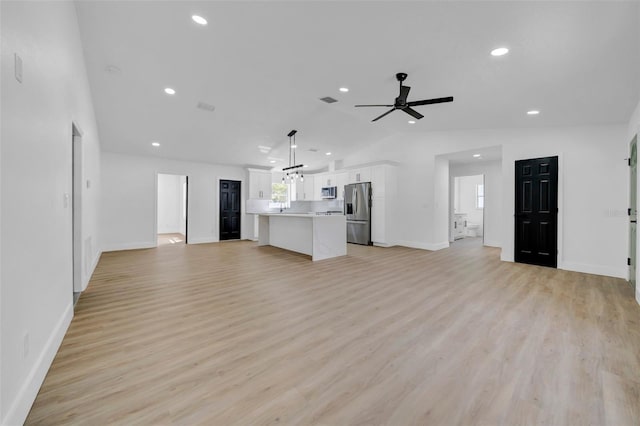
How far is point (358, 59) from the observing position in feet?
11.4

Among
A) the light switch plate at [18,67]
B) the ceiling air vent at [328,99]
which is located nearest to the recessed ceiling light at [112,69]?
the light switch plate at [18,67]

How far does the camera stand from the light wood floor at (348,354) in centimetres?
149

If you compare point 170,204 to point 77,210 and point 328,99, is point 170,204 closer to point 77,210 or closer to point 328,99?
Result: point 77,210

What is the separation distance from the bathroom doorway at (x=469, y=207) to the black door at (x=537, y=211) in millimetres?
4131

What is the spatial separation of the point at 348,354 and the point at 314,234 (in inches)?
141

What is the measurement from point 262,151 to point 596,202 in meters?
7.40

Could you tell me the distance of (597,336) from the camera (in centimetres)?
236

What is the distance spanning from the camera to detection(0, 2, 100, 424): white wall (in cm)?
130

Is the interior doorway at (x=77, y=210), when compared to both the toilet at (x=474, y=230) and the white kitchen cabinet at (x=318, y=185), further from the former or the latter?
the toilet at (x=474, y=230)

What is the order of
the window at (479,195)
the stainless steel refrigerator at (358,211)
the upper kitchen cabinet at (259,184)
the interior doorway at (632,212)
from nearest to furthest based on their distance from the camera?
1. the interior doorway at (632,212)
2. the stainless steel refrigerator at (358,211)
3. the upper kitchen cabinet at (259,184)
4. the window at (479,195)

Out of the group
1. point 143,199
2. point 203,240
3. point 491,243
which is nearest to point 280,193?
point 203,240

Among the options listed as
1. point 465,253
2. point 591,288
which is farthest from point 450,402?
point 465,253

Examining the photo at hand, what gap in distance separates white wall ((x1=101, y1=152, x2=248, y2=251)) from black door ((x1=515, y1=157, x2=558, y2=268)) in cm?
804

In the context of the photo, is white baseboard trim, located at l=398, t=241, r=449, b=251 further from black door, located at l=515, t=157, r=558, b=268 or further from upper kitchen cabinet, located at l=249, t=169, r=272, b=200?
upper kitchen cabinet, located at l=249, t=169, r=272, b=200
